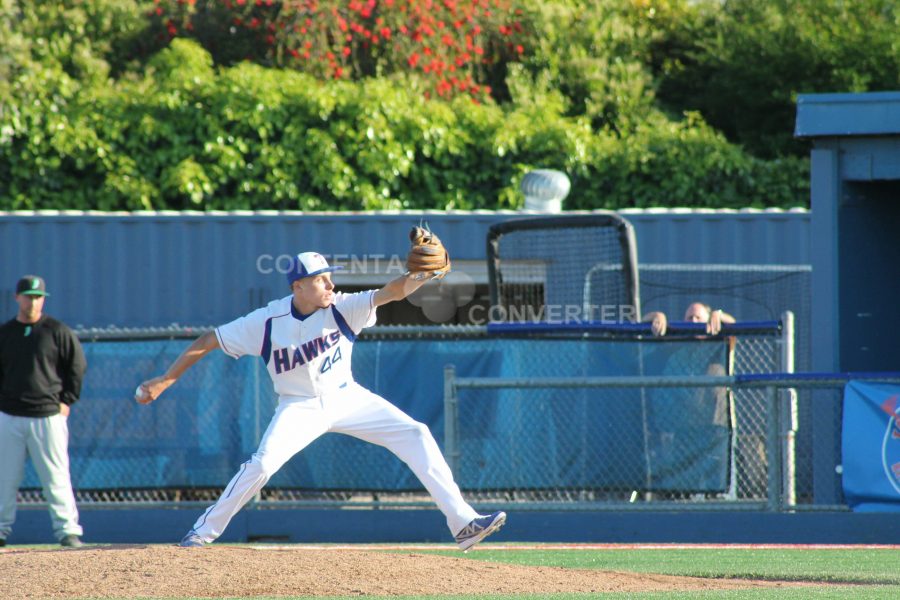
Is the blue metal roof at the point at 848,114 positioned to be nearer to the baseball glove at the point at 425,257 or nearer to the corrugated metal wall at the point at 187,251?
the corrugated metal wall at the point at 187,251

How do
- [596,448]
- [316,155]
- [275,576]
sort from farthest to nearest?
[316,155], [596,448], [275,576]

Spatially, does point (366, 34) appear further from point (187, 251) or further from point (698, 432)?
point (698, 432)

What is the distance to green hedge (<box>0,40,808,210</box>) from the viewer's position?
18.5m

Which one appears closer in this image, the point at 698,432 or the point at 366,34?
the point at 698,432

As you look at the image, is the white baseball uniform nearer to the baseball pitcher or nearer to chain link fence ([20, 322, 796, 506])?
the baseball pitcher

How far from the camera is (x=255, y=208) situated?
61.8 ft

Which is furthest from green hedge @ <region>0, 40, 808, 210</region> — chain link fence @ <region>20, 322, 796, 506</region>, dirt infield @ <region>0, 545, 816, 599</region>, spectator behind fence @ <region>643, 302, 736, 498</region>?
dirt infield @ <region>0, 545, 816, 599</region>

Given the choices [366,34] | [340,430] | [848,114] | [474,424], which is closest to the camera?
[340,430]

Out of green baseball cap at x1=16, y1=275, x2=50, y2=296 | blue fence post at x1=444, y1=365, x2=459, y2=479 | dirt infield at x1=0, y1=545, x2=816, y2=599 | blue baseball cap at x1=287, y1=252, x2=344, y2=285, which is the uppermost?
blue baseball cap at x1=287, y1=252, x2=344, y2=285

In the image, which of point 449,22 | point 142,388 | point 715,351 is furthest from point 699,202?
point 142,388

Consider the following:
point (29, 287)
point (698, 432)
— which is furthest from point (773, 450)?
point (29, 287)

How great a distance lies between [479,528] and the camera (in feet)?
24.2

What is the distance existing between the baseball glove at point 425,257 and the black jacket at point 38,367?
3.70 metres

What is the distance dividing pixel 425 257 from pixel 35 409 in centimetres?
394
